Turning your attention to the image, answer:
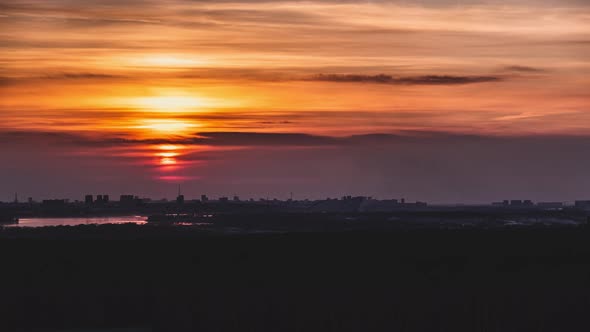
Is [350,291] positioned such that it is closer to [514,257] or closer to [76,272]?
[76,272]

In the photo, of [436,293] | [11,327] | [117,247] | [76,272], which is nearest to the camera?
[11,327]

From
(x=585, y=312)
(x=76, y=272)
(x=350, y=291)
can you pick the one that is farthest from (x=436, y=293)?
(x=76, y=272)

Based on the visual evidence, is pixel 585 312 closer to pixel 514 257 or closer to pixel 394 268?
pixel 394 268

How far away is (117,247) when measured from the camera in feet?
213

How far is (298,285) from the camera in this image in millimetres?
40750

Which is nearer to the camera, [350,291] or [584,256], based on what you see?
[350,291]

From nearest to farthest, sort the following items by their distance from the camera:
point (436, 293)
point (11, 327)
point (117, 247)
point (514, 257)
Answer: point (11, 327) < point (436, 293) < point (514, 257) < point (117, 247)

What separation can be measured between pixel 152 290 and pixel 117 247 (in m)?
27.0

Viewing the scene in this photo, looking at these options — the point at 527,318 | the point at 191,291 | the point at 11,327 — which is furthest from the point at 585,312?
the point at 11,327

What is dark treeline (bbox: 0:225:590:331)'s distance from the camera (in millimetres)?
30375

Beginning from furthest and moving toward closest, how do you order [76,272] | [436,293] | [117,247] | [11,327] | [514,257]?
[117,247] < [514,257] < [76,272] < [436,293] < [11,327]

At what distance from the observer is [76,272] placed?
47594 millimetres

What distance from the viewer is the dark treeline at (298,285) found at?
99.7 feet

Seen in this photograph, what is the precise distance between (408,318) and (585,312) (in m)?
5.12
